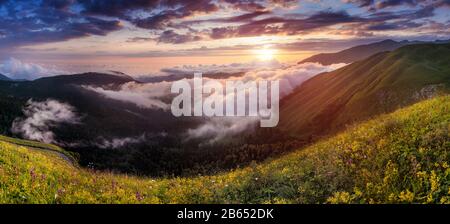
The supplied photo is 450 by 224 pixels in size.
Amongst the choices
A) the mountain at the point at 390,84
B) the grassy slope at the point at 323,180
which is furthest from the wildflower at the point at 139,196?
the mountain at the point at 390,84

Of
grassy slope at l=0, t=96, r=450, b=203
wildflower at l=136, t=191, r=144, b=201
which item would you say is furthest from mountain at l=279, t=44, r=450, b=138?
wildflower at l=136, t=191, r=144, b=201

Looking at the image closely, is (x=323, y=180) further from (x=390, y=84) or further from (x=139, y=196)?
(x=390, y=84)

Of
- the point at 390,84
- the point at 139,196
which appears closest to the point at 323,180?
the point at 139,196

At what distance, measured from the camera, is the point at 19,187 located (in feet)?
25.1

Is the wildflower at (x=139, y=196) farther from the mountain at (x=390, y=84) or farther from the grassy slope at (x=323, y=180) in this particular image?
the mountain at (x=390, y=84)

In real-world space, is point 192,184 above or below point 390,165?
below

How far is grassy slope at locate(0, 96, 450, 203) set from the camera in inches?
283

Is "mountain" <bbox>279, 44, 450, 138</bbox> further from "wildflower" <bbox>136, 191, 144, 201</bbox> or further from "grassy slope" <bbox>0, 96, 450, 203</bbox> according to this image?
"wildflower" <bbox>136, 191, 144, 201</bbox>

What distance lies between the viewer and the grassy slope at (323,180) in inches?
283

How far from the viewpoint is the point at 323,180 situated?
26.9ft
